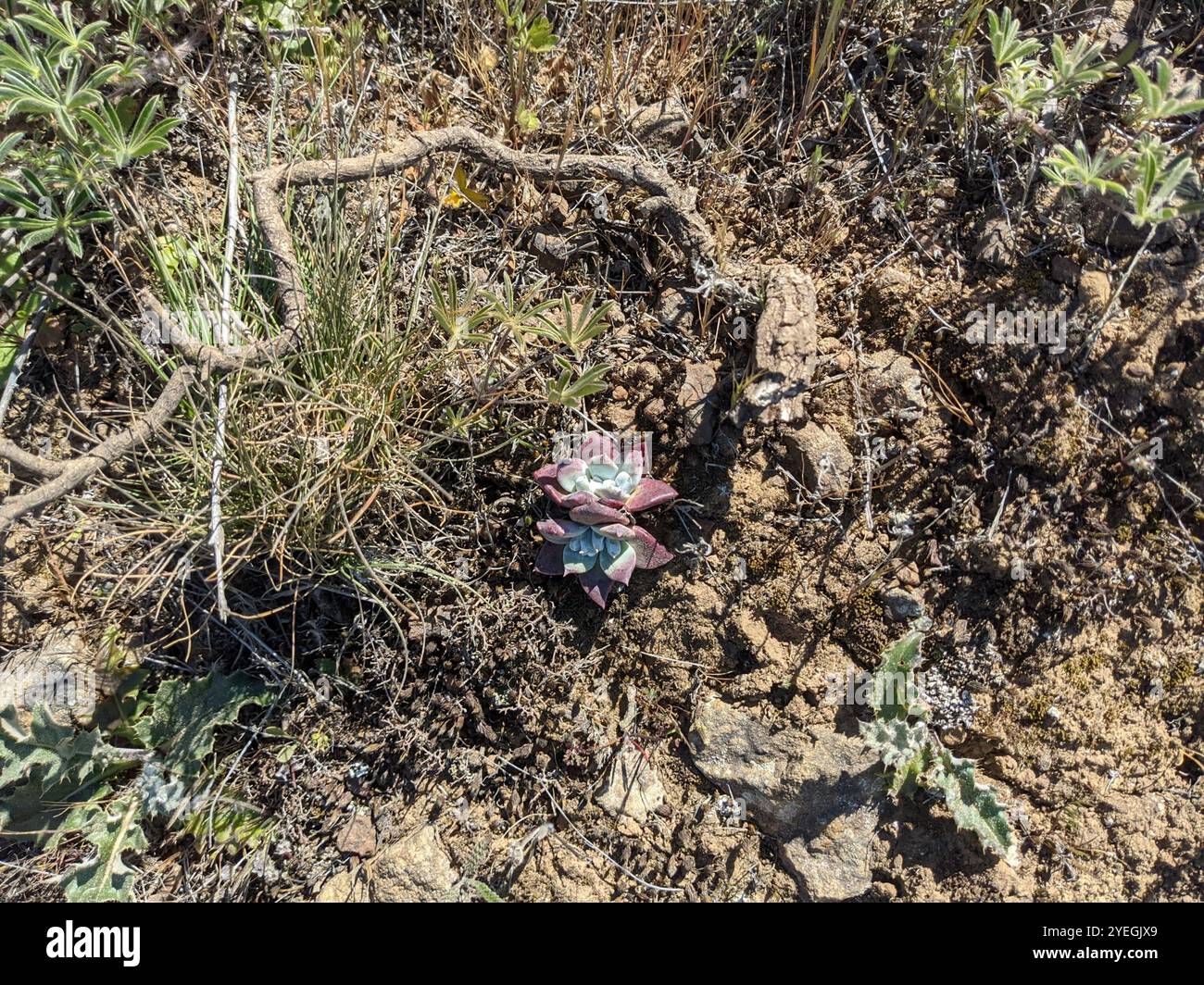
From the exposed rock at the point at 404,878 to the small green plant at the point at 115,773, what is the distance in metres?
0.42

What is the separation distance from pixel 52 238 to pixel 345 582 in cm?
133

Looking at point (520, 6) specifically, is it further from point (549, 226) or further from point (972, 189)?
point (972, 189)

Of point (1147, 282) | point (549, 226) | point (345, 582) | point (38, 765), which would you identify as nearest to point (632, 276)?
point (549, 226)

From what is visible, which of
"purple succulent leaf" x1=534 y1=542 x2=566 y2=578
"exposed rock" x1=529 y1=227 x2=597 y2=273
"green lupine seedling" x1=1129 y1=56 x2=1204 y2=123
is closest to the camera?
"green lupine seedling" x1=1129 y1=56 x2=1204 y2=123

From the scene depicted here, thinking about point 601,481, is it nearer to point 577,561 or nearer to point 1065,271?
point 577,561

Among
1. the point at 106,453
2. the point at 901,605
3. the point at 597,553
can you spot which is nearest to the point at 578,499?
the point at 597,553

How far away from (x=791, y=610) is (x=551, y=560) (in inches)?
27.5

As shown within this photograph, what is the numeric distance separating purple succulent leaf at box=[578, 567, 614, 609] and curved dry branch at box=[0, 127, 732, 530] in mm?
884

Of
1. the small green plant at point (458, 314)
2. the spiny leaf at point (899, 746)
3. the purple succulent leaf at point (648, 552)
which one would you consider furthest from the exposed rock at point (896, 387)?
the small green plant at point (458, 314)

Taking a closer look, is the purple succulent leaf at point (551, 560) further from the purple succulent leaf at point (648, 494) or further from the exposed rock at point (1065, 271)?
the exposed rock at point (1065, 271)

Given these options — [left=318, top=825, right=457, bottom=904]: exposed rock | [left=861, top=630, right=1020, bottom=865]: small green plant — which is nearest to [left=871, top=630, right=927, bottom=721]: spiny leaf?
[left=861, top=630, right=1020, bottom=865]: small green plant

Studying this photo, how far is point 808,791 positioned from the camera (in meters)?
2.21

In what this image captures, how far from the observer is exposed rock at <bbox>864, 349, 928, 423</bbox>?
224 cm
